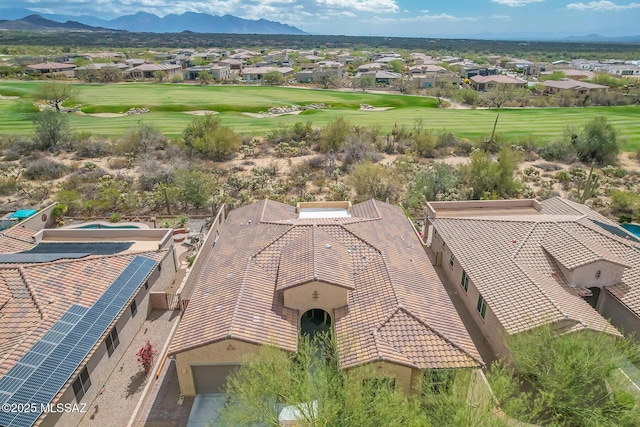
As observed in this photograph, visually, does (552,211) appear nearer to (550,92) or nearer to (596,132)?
(596,132)

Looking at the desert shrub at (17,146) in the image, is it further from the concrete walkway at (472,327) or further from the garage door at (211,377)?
the concrete walkway at (472,327)

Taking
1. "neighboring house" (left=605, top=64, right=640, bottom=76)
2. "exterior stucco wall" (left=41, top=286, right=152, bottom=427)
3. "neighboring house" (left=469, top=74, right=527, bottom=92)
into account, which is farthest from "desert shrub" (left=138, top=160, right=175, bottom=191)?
"neighboring house" (left=605, top=64, right=640, bottom=76)

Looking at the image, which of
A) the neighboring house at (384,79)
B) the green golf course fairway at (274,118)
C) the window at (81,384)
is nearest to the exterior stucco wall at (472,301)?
the window at (81,384)

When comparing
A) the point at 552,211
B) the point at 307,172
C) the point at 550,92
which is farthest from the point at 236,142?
the point at 550,92

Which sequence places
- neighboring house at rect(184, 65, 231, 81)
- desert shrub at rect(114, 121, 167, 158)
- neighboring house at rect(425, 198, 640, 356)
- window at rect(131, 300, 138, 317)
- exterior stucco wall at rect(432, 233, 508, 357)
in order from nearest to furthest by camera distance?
1. neighboring house at rect(425, 198, 640, 356)
2. exterior stucco wall at rect(432, 233, 508, 357)
3. window at rect(131, 300, 138, 317)
4. desert shrub at rect(114, 121, 167, 158)
5. neighboring house at rect(184, 65, 231, 81)

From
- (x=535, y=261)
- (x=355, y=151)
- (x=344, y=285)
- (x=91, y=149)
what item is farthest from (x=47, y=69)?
(x=535, y=261)

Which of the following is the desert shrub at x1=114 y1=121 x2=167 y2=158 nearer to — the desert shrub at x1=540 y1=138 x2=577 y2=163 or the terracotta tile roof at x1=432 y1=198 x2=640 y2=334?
the terracotta tile roof at x1=432 y1=198 x2=640 y2=334

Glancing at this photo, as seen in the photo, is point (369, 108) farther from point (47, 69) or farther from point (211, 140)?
point (47, 69)
